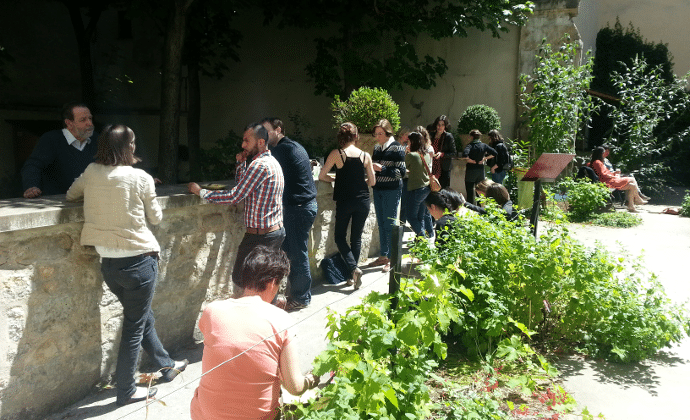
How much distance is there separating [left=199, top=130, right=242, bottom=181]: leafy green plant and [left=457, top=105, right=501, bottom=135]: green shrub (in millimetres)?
4886

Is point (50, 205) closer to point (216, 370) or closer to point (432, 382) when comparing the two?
point (216, 370)

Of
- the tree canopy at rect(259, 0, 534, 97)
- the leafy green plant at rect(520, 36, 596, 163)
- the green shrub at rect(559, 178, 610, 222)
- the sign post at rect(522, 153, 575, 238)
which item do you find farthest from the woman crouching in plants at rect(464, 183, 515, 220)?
the tree canopy at rect(259, 0, 534, 97)

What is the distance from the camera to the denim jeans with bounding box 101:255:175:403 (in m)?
3.53

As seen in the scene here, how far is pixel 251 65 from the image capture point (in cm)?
1595

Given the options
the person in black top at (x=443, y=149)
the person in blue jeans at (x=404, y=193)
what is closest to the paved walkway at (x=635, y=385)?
the person in blue jeans at (x=404, y=193)

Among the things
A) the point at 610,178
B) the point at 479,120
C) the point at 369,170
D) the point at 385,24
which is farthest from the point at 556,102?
the point at 369,170

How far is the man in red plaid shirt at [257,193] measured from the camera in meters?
4.41

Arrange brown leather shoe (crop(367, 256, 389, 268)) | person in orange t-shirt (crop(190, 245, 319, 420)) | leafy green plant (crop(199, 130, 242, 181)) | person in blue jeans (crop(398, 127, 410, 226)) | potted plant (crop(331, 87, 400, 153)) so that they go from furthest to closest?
leafy green plant (crop(199, 130, 242, 181)) → potted plant (crop(331, 87, 400, 153)) → person in blue jeans (crop(398, 127, 410, 226)) → brown leather shoe (crop(367, 256, 389, 268)) → person in orange t-shirt (crop(190, 245, 319, 420))

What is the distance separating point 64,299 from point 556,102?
10.5 metres

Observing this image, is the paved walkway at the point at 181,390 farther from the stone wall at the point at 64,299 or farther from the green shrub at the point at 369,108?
the green shrub at the point at 369,108

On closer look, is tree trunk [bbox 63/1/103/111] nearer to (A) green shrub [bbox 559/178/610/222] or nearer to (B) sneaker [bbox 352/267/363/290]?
(B) sneaker [bbox 352/267/363/290]

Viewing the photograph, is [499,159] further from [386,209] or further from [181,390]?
[181,390]

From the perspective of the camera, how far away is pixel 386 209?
658 cm

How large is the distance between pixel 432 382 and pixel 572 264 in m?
1.43
